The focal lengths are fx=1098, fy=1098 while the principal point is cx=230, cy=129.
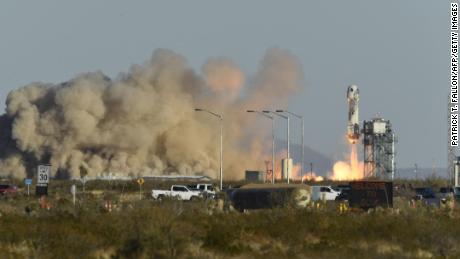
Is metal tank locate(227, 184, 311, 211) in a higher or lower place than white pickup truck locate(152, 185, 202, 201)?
lower

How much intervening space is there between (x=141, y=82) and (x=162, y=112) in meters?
5.20

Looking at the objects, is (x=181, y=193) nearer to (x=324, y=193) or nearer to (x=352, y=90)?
(x=324, y=193)

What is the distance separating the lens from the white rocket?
13800 centimetres

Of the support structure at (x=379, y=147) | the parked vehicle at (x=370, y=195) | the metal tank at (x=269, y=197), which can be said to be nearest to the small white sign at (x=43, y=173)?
the metal tank at (x=269, y=197)

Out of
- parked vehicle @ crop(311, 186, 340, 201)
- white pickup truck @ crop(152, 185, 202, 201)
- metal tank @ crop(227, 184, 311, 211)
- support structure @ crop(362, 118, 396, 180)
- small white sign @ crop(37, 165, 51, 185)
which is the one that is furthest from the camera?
support structure @ crop(362, 118, 396, 180)

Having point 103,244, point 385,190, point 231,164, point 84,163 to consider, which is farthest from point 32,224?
point 231,164

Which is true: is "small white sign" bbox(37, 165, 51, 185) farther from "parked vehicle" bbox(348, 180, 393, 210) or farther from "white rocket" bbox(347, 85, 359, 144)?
"white rocket" bbox(347, 85, 359, 144)

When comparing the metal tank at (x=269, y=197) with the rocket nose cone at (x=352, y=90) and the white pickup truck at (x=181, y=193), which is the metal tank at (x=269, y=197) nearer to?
the white pickup truck at (x=181, y=193)

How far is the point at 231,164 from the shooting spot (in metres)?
145

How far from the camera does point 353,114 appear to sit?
454 ft

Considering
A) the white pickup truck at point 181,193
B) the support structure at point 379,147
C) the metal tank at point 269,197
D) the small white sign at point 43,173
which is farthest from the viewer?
the support structure at point 379,147

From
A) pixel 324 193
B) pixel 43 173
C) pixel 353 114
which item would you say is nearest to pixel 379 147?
pixel 353 114

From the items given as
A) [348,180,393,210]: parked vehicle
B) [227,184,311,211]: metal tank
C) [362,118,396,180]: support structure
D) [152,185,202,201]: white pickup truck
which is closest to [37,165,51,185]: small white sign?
[227,184,311,211]: metal tank

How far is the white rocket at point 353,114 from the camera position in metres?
138
